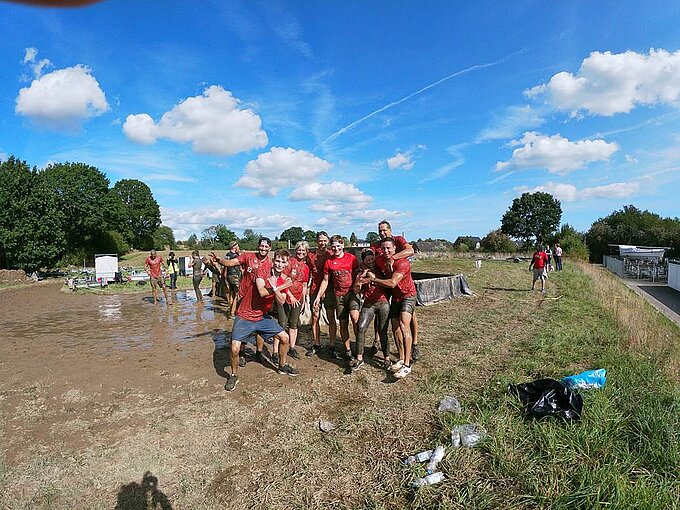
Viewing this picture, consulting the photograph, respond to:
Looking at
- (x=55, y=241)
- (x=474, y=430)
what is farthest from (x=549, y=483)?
(x=55, y=241)

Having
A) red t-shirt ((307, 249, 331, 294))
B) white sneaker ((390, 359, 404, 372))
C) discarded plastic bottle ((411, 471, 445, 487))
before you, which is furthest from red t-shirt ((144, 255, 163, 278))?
discarded plastic bottle ((411, 471, 445, 487))

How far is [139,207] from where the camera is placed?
53.6 meters

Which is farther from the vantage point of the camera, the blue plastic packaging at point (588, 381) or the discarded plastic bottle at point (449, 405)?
the blue plastic packaging at point (588, 381)

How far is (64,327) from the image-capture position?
9773 millimetres

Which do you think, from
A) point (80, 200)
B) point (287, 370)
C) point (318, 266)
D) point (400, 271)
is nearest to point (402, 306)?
point (400, 271)

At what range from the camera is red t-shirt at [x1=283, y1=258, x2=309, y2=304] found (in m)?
5.94

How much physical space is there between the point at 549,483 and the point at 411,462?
1082 millimetres

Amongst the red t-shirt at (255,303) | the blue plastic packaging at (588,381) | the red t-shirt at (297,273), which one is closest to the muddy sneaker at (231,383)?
the red t-shirt at (255,303)

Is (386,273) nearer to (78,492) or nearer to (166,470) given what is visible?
(166,470)

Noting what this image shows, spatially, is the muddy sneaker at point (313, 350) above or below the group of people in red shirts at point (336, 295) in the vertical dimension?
below

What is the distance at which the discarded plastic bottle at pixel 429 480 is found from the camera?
10.5 ft

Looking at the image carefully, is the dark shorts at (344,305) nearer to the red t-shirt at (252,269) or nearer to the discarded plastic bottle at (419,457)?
the red t-shirt at (252,269)

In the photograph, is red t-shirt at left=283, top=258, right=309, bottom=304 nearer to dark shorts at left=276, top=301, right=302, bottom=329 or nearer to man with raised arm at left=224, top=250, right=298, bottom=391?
dark shorts at left=276, top=301, right=302, bottom=329

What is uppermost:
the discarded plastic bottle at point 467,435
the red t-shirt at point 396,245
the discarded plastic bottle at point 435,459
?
the red t-shirt at point 396,245
